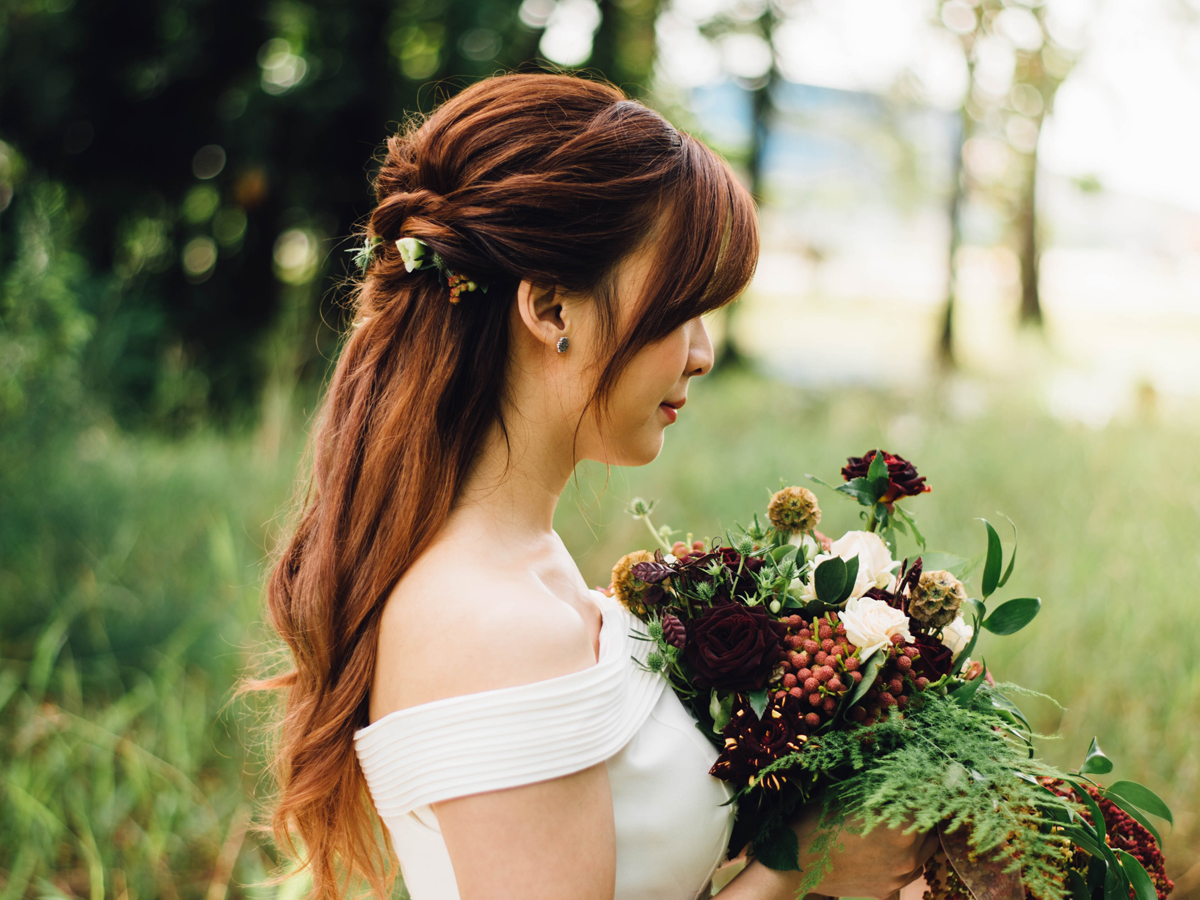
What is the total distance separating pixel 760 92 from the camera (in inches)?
433

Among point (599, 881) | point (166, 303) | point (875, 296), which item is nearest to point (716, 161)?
point (599, 881)

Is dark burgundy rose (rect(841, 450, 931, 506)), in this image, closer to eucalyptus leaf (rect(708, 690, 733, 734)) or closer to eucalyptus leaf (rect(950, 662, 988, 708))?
eucalyptus leaf (rect(950, 662, 988, 708))

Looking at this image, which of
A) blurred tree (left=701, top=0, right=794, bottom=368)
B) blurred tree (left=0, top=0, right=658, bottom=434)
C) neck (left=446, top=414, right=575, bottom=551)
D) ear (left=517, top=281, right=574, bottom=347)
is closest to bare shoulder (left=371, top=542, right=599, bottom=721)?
neck (left=446, top=414, right=575, bottom=551)

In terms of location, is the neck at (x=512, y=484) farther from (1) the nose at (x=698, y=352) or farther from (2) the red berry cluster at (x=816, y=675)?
(2) the red berry cluster at (x=816, y=675)

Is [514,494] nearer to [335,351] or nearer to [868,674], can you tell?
[868,674]

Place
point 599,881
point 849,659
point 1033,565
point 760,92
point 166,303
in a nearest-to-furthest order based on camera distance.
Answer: point 599,881 < point 849,659 < point 1033,565 < point 166,303 < point 760,92

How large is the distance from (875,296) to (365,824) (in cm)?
1489

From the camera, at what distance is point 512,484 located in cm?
148

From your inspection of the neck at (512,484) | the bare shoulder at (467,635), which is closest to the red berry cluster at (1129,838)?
the bare shoulder at (467,635)

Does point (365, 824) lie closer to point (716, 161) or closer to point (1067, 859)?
point (1067, 859)

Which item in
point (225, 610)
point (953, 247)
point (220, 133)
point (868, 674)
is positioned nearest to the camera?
point (868, 674)

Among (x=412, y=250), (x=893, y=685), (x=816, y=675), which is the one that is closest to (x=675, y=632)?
(x=816, y=675)

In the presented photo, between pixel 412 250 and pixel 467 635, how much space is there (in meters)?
0.61

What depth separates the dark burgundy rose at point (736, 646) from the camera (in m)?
1.31
